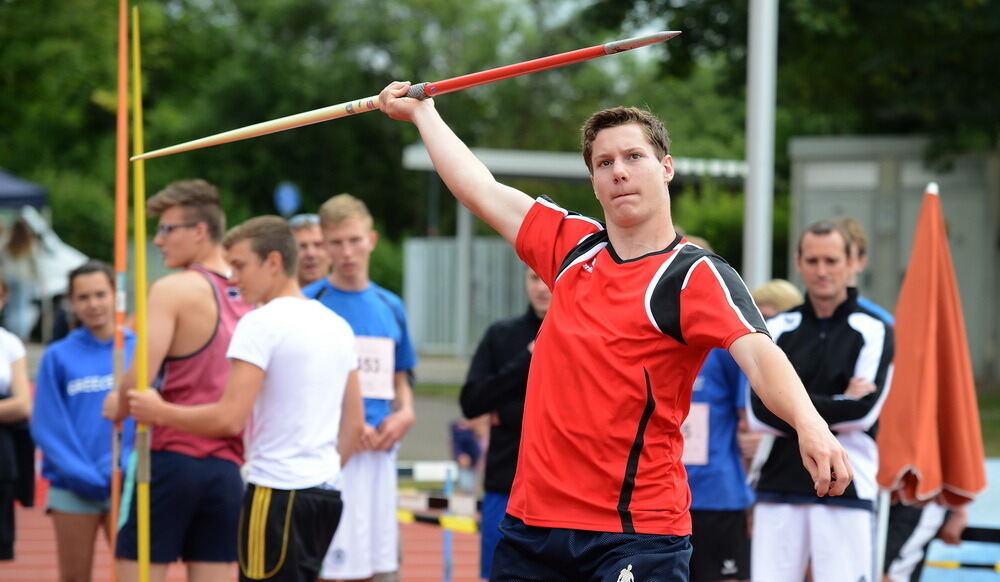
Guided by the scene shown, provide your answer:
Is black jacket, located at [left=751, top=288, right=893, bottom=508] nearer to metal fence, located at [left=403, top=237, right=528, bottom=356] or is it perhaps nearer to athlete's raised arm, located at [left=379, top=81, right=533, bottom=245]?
athlete's raised arm, located at [left=379, top=81, right=533, bottom=245]

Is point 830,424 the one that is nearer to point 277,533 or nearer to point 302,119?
point 277,533

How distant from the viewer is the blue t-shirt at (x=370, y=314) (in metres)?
6.43

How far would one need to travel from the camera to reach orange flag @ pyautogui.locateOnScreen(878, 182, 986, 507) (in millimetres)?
5855

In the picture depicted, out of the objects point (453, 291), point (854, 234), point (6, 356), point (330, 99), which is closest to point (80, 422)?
point (6, 356)

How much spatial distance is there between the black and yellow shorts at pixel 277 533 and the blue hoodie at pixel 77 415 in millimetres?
1684

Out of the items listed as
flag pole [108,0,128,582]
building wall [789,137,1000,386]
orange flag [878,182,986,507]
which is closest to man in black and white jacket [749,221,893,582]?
orange flag [878,182,986,507]

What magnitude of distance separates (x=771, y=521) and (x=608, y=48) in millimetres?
2841

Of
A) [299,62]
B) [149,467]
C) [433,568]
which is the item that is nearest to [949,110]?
[433,568]

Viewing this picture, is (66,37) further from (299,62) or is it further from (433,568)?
(299,62)

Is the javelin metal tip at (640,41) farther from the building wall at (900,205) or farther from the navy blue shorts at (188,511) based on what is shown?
the building wall at (900,205)

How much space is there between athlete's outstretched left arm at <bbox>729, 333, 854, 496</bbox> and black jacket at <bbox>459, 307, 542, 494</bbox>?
9.27 ft

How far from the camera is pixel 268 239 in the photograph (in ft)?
16.5

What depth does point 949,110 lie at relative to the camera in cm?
1798

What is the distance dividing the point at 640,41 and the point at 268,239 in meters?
2.22
